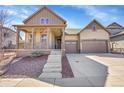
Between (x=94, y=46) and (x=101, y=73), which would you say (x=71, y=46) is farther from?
(x=101, y=73)

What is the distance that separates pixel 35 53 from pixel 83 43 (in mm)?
10681

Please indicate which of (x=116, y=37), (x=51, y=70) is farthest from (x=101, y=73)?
(x=116, y=37)

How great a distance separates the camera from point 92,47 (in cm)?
2100

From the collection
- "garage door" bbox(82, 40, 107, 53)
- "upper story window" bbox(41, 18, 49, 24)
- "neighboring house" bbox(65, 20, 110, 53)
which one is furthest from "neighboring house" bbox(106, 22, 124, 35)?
"upper story window" bbox(41, 18, 49, 24)

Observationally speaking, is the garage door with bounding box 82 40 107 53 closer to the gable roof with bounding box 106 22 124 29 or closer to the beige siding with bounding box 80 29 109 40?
the beige siding with bounding box 80 29 109 40

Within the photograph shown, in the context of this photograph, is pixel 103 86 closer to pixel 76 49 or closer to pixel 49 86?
pixel 49 86

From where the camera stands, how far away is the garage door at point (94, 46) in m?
21.0

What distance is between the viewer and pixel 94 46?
21.0 meters

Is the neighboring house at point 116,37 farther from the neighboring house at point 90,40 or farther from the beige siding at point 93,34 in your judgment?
the beige siding at point 93,34

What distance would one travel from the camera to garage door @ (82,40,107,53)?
2097 cm

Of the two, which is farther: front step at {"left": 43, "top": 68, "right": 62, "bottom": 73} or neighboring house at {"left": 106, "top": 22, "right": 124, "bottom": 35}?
neighboring house at {"left": 106, "top": 22, "right": 124, "bottom": 35}

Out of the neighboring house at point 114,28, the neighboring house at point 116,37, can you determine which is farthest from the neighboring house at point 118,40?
the neighboring house at point 114,28
